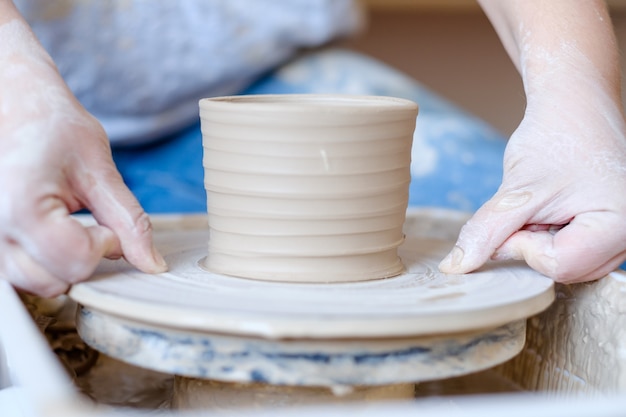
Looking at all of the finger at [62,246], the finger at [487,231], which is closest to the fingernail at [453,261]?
the finger at [487,231]

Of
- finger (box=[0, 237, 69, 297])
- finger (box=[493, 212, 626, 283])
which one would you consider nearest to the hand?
finger (box=[493, 212, 626, 283])

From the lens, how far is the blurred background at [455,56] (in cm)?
446

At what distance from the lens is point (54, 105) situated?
0.98 m

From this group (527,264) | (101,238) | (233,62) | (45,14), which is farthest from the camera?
(233,62)

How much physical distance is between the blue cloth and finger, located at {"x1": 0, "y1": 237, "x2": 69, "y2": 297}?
90 cm

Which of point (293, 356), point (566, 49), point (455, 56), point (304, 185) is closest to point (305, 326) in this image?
point (293, 356)

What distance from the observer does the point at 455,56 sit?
183 inches

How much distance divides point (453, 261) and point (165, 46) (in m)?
1.22

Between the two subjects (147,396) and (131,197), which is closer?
(131,197)

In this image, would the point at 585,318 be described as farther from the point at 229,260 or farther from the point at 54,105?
the point at 54,105

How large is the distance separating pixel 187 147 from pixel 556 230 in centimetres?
124

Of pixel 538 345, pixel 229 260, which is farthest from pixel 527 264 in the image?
pixel 229 260

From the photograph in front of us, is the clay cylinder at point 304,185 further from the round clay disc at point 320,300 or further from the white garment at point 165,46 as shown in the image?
the white garment at point 165,46

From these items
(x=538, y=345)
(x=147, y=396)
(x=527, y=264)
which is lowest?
(x=147, y=396)
